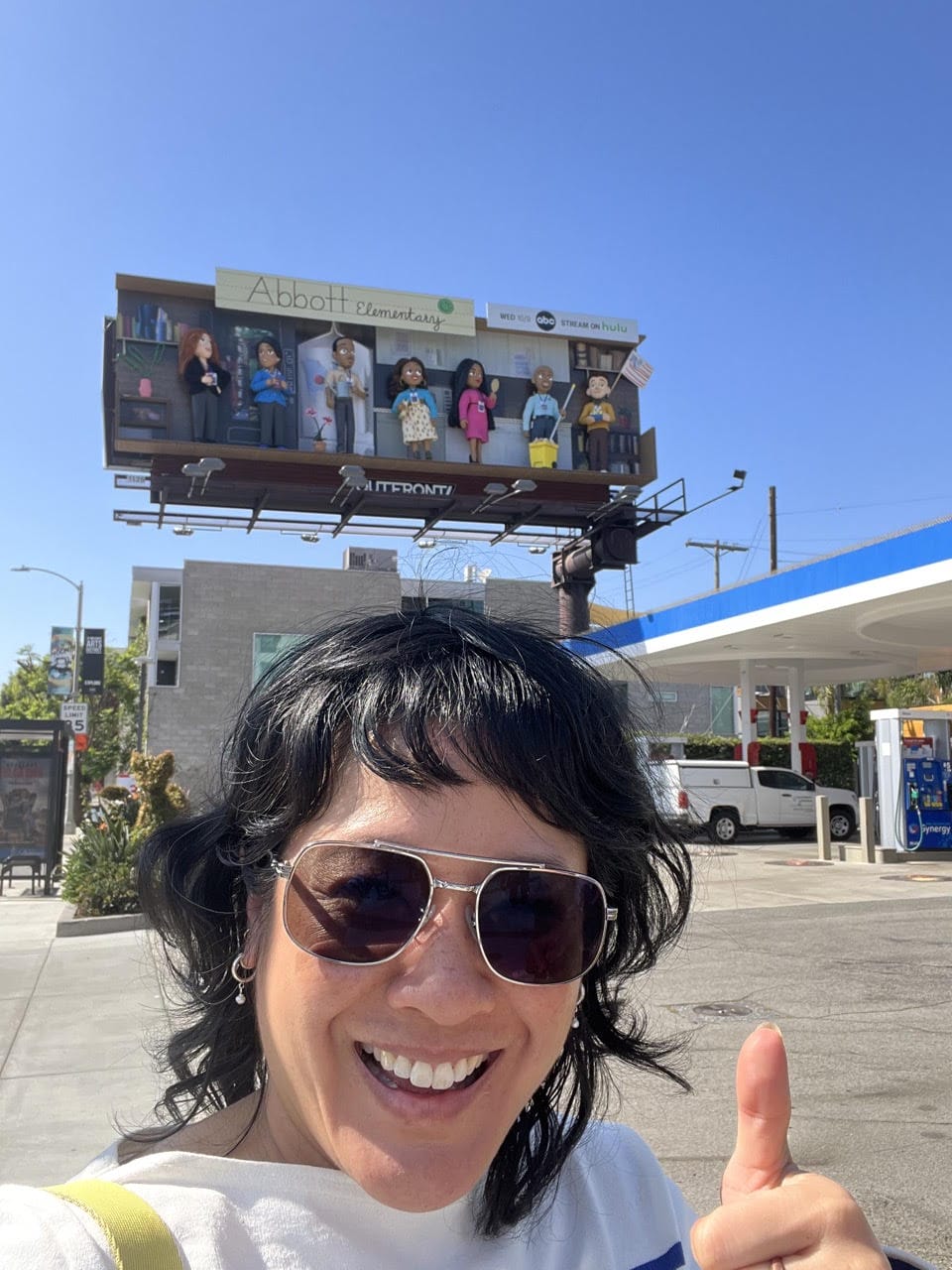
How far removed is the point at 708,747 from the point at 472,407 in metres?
11.9

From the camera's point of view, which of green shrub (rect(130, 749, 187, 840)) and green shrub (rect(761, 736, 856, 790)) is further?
green shrub (rect(761, 736, 856, 790))

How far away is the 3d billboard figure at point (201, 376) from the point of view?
2444 centimetres

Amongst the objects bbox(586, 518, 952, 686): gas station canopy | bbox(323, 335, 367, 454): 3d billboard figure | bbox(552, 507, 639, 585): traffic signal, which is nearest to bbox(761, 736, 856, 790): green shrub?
bbox(586, 518, 952, 686): gas station canopy

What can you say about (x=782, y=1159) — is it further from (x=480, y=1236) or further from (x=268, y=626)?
(x=268, y=626)

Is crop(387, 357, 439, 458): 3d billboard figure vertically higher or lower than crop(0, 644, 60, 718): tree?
higher

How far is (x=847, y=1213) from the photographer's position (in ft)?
3.45

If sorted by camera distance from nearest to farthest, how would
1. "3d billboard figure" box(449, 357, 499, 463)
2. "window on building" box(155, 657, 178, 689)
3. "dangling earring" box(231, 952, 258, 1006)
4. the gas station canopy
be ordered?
"dangling earring" box(231, 952, 258, 1006) → the gas station canopy → "3d billboard figure" box(449, 357, 499, 463) → "window on building" box(155, 657, 178, 689)

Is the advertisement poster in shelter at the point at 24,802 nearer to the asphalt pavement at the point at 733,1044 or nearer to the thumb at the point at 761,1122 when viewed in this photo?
the asphalt pavement at the point at 733,1044

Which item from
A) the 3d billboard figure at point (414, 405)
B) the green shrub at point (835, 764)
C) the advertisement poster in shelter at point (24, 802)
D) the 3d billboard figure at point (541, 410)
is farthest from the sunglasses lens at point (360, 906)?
the green shrub at point (835, 764)

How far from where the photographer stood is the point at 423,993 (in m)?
1.22

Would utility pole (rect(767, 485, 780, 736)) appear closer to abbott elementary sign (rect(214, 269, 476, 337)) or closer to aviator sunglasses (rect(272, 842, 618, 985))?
abbott elementary sign (rect(214, 269, 476, 337))

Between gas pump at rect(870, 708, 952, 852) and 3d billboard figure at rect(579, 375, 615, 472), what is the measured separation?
1163cm

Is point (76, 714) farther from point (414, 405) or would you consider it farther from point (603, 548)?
point (603, 548)

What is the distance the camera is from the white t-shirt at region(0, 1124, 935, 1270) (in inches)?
40.7
